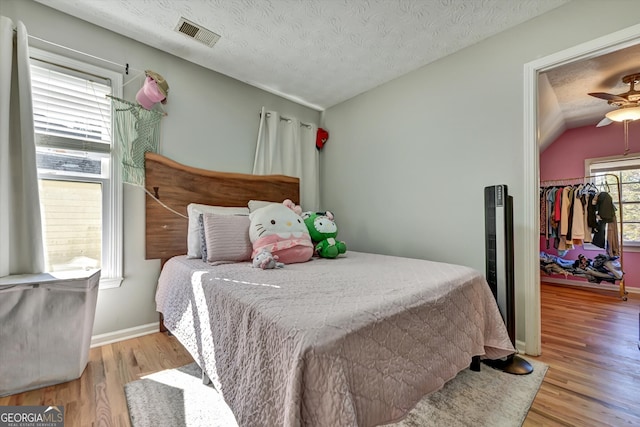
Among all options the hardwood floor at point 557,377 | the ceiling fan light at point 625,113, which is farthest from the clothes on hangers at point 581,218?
the hardwood floor at point 557,377

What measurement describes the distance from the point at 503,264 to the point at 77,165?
3.12 m

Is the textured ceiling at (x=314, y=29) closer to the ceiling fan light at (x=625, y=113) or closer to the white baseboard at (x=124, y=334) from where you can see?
the ceiling fan light at (x=625, y=113)

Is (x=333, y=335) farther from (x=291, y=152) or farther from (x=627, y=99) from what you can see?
(x=627, y=99)

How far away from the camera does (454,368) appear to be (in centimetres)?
131

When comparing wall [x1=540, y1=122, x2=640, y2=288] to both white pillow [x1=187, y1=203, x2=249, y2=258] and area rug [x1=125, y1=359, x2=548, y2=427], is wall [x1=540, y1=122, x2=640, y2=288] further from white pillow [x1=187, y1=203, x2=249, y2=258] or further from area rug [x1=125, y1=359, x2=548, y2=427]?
white pillow [x1=187, y1=203, x2=249, y2=258]

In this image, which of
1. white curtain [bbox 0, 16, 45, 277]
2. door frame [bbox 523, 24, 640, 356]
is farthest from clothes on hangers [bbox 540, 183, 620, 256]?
white curtain [bbox 0, 16, 45, 277]

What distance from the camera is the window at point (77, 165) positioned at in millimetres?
1887

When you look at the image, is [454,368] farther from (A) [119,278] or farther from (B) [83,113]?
(B) [83,113]

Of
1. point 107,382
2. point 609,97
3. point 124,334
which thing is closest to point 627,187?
point 609,97

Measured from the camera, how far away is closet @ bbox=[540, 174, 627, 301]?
348 centimetres

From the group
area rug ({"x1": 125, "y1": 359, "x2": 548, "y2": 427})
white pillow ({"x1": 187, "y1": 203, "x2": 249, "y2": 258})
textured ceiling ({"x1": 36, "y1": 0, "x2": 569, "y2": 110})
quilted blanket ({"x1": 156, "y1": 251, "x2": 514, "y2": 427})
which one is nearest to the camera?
quilted blanket ({"x1": 156, "y1": 251, "x2": 514, "y2": 427})

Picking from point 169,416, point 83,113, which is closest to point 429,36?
point 83,113

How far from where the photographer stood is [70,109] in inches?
77.9

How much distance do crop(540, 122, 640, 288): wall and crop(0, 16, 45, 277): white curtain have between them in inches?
239
